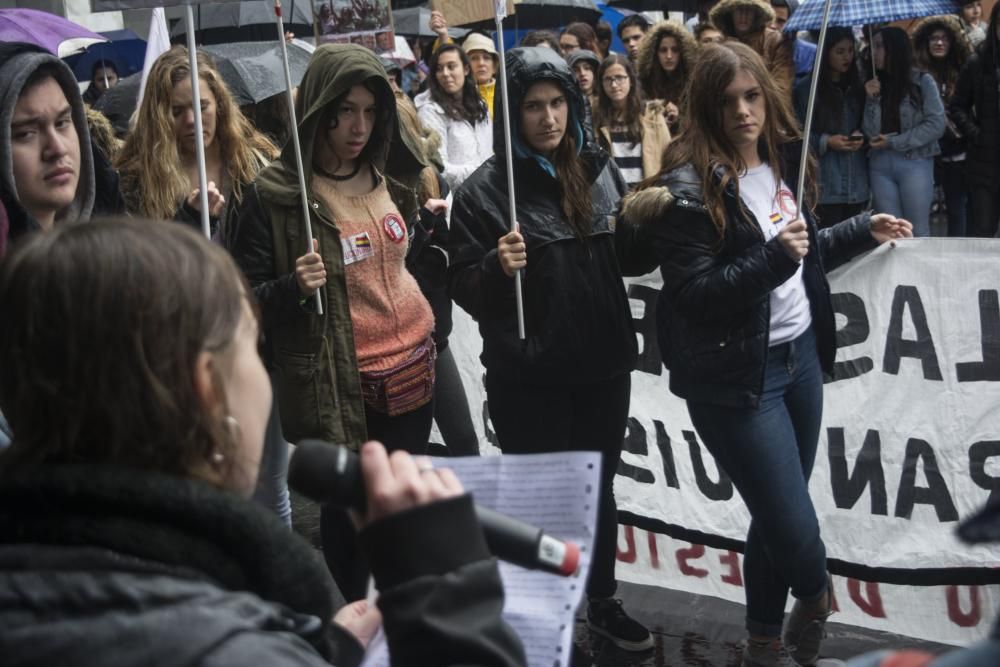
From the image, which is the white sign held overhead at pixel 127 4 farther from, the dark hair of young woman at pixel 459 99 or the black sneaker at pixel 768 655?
the dark hair of young woman at pixel 459 99

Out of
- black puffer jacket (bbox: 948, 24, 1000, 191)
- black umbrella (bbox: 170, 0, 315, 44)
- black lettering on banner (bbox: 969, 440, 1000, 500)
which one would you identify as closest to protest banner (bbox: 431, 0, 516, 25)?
black lettering on banner (bbox: 969, 440, 1000, 500)

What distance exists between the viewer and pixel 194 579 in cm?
136

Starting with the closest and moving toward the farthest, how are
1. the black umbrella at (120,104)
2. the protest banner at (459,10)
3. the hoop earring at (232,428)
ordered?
the hoop earring at (232,428), the protest banner at (459,10), the black umbrella at (120,104)

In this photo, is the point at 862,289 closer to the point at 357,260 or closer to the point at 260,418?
the point at 357,260

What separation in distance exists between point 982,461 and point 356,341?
217 centimetres

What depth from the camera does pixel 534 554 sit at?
5.30 ft

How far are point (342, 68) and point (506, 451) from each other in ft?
4.56

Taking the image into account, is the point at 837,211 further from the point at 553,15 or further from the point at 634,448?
the point at 553,15

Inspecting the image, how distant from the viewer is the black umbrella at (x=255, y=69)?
7.44 m

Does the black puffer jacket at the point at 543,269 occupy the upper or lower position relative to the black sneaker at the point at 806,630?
upper

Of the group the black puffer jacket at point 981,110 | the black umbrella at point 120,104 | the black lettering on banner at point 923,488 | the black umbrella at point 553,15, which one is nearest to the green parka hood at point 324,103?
the black lettering on banner at point 923,488

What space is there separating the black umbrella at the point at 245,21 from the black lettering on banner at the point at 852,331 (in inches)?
388

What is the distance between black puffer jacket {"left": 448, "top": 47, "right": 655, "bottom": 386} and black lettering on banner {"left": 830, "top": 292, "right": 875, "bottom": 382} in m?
0.88

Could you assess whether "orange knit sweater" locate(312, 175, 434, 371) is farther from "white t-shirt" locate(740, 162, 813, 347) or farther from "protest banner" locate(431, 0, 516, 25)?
"protest banner" locate(431, 0, 516, 25)
